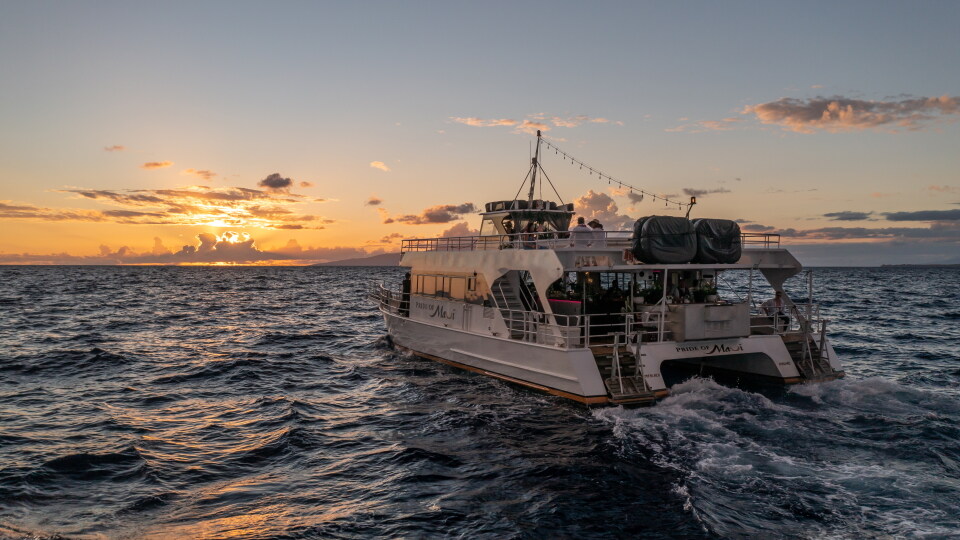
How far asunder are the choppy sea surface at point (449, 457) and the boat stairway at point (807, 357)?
514mm

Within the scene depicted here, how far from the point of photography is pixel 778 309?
18.5m

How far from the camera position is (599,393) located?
49.8 ft

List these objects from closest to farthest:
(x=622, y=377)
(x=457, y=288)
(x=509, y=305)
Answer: (x=622, y=377)
(x=509, y=305)
(x=457, y=288)

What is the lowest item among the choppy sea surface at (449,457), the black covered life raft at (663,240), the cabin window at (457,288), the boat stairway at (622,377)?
the choppy sea surface at (449,457)

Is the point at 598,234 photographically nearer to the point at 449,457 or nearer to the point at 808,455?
the point at 808,455

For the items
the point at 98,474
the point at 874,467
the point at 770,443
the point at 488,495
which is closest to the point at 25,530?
the point at 98,474

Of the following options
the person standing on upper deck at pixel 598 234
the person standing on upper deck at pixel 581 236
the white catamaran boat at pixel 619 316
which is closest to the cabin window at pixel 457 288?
the white catamaran boat at pixel 619 316

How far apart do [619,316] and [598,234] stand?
262 cm

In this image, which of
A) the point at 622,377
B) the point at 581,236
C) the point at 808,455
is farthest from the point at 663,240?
the point at 808,455

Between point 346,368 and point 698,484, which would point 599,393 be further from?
point 346,368

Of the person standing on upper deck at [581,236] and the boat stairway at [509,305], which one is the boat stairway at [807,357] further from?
the boat stairway at [509,305]

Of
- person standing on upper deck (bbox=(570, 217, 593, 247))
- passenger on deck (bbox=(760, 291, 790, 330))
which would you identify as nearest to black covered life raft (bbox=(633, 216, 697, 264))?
person standing on upper deck (bbox=(570, 217, 593, 247))

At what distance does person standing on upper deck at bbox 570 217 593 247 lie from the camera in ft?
56.3

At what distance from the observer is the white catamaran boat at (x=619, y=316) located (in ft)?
51.3
